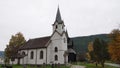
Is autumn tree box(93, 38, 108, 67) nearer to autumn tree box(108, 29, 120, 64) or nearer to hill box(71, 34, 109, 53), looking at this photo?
autumn tree box(108, 29, 120, 64)

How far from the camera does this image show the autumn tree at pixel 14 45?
70.8 metres

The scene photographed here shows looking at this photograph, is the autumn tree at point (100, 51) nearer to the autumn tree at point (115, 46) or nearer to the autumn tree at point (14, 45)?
the autumn tree at point (115, 46)

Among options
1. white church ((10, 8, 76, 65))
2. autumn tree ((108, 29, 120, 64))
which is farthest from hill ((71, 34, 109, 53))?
autumn tree ((108, 29, 120, 64))

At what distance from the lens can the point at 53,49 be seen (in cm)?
5741

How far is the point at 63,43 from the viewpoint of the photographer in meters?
55.5

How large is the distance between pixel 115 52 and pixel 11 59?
35.7m

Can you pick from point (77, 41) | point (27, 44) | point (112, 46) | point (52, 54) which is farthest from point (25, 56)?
point (77, 41)

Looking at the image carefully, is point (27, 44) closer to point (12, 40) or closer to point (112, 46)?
point (12, 40)

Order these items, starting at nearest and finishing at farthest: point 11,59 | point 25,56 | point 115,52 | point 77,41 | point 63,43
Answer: point 115,52
point 63,43
point 25,56
point 11,59
point 77,41

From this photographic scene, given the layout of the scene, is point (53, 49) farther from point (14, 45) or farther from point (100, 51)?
point (14, 45)

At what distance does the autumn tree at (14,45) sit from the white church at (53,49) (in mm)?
8862

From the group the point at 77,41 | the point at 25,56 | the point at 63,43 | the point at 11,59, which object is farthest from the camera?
the point at 77,41

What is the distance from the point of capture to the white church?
55500 mm

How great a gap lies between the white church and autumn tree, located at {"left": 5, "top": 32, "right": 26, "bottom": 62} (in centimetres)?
886
